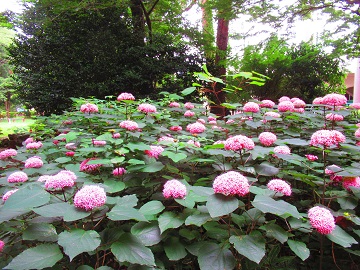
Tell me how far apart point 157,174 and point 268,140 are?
715 mm

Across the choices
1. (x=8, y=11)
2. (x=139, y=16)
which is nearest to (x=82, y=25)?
(x=139, y=16)

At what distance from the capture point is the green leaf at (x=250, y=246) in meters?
0.83

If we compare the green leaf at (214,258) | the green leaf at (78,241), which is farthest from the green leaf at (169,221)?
the green leaf at (78,241)

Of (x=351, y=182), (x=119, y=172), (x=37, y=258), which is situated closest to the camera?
(x=37, y=258)

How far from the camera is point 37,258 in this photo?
78 cm

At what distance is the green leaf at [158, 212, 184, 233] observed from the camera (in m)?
0.92

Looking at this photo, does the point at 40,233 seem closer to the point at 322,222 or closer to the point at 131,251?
the point at 131,251

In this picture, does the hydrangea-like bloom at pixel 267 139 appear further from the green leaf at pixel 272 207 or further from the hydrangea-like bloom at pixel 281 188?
Answer: the green leaf at pixel 272 207

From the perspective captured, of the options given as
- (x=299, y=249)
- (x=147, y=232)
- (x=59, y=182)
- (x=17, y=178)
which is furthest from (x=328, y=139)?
(x=17, y=178)

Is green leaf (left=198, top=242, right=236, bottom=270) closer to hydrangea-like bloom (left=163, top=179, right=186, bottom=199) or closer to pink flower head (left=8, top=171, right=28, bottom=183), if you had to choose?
hydrangea-like bloom (left=163, top=179, right=186, bottom=199)

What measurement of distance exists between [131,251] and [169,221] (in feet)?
0.60

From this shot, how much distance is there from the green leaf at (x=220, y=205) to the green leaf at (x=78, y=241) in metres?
0.40

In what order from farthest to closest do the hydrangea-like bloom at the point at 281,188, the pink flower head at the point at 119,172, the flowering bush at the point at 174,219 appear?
the pink flower head at the point at 119,172, the hydrangea-like bloom at the point at 281,188, the flowering bush at the point at 174,219

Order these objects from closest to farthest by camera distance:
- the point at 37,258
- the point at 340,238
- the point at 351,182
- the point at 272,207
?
the point at 37,258 < the point at 272,207 < the point at 340,238 < the point at 351,182
